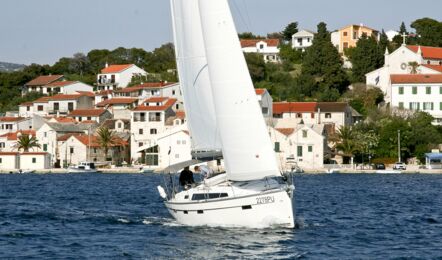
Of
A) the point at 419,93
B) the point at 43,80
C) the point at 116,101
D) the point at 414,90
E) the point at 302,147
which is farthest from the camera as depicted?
the point at 43,80

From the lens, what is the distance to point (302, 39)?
139500mm

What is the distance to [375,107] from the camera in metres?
98.7

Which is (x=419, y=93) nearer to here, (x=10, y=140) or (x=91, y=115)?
(x=91, y=115)

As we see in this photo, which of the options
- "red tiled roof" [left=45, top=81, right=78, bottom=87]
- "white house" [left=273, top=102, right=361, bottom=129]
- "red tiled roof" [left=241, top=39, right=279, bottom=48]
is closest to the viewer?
"white house" [left=273, top=102, right=361, bottom=129]

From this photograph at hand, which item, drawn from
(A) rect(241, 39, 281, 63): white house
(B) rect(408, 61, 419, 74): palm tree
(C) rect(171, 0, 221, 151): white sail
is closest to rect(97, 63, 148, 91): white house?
(A) rect(241, 39, 281, 63): white house

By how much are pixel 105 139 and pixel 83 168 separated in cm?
371

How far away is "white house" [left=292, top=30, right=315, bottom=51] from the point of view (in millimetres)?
138000

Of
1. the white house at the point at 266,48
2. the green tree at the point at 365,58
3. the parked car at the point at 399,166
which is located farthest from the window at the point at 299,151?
the white house at the point at 266,48

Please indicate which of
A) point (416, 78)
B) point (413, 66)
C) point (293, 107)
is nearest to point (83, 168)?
point (293, 107)

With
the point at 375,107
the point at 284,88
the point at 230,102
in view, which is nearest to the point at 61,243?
the point at 230,102

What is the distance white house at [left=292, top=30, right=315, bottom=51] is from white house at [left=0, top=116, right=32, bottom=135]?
1878 inches

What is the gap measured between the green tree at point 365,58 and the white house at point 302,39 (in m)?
26.3

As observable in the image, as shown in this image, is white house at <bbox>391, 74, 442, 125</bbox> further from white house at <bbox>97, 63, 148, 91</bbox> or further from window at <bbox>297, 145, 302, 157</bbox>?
white house at <bbox>97, 63, 148, 91</bbox>

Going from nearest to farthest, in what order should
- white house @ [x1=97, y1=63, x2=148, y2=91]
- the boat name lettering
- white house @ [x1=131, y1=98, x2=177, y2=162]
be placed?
the boat name lettering, white house @ [x1=131, y1=98, x2=177, y2=162], white house @ [x1=97, y1=63, x2=148, y2=91]
